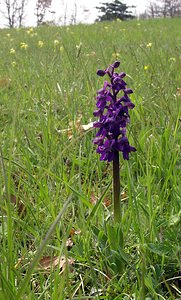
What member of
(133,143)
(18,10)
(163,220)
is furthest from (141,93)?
(18,10)

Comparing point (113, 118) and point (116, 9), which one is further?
point (116, 9)

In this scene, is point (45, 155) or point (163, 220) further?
point (45, 155)

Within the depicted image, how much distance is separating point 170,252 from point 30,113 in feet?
5.39

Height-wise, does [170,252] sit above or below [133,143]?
below

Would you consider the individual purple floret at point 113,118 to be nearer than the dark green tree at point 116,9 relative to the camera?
Yes

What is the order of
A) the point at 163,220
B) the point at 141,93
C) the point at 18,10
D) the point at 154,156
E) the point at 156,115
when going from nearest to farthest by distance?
the point at 163,220, the point at 154,156, the point at 156,115, the point at 141,93, the point at 18,10

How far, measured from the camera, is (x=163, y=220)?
1.39 metres

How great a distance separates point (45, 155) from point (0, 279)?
44.2 inches

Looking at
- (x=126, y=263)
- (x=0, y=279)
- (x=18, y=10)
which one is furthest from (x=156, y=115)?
(x=18, y=10)

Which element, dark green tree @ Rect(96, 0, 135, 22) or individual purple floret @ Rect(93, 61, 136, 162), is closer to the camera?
individual purple floret @ Rect(93, 61, 136, 162)

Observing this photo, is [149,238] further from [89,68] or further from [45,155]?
[89,68]

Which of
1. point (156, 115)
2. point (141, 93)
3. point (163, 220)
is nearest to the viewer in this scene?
point (163, 220)

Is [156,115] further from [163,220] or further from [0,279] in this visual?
[0,279]

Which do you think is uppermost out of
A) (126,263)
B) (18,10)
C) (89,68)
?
(18,10)
